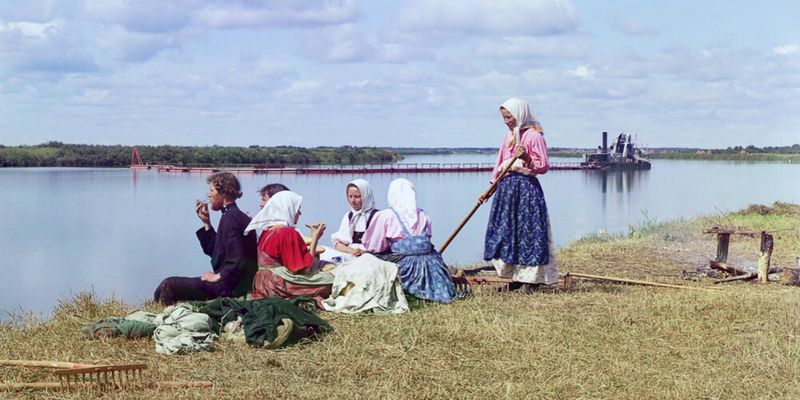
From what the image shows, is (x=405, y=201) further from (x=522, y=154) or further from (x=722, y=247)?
(x=722, y=247)

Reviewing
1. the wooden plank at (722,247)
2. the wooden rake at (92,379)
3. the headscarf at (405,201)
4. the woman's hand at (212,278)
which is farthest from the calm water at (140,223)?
the wooden plank at (722,247)

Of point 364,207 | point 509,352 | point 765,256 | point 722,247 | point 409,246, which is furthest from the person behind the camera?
point 722,247

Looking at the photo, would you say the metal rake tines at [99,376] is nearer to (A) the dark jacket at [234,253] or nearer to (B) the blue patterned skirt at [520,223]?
(A) the dark jacket at [234,253]

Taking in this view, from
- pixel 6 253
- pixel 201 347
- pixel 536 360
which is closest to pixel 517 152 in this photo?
pixel 536 360

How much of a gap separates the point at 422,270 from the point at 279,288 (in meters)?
1.04

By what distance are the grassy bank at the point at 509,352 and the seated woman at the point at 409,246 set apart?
236mm

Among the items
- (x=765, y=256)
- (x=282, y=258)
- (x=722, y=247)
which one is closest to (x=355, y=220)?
(x=282, y=258)

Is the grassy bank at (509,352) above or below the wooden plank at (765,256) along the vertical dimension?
below

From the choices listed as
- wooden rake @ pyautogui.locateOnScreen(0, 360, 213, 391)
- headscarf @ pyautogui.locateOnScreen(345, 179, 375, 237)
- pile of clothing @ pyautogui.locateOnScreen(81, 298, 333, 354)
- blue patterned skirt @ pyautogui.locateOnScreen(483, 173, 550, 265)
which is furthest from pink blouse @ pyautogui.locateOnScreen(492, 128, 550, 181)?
wooden rake @ pyautogui.locateOnScreen(0, 360, 213, 391)

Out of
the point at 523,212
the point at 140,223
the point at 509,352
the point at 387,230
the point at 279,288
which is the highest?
the point at 523,212

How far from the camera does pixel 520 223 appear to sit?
6.84 meters

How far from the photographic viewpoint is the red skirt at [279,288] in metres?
5.98

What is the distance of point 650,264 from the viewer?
9.17 m

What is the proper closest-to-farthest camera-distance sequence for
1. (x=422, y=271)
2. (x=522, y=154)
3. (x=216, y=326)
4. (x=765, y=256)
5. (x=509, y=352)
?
(x=509, y=352)
(x=216, y=326)
(x=422, y=271)
(x=522, y=154)
(x=765, y=256)
